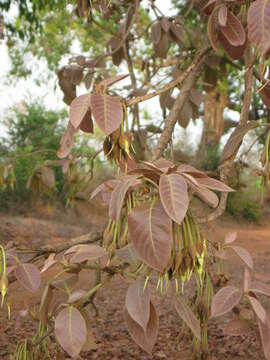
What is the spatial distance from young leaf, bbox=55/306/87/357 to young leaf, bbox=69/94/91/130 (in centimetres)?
26

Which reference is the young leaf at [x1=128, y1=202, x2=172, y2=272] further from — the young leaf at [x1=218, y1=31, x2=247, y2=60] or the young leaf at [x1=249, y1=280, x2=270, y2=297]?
the young leaf at [x1=218, y1=31, x2=247, y2=60]

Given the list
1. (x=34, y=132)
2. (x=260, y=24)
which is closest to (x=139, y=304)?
(x=260, y=24)

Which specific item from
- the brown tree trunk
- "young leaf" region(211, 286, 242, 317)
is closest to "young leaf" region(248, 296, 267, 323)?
"young leaf" region(211, 286, 242, 317)

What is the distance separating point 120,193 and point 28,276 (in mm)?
281

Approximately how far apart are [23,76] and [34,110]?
2997 millimetres

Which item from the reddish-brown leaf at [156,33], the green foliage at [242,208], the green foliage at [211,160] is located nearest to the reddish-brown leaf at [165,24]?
the reddish-brown leaf at [156,33]

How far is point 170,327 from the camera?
1982 mm

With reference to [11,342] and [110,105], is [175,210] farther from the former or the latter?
[11,342]

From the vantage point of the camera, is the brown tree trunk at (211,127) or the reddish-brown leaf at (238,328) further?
the brown tree trunk at (211,127)

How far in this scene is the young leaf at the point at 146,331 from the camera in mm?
576

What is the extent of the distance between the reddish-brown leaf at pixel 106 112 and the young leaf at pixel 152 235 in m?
0.11

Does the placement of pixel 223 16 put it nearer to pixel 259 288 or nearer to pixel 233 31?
pixel 233 31

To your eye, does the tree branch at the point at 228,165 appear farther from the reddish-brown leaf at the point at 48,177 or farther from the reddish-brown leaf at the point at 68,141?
the reddish-brown leaf at the point at 48,177

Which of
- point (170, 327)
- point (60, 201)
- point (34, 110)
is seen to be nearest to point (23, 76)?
point (34, 110)
